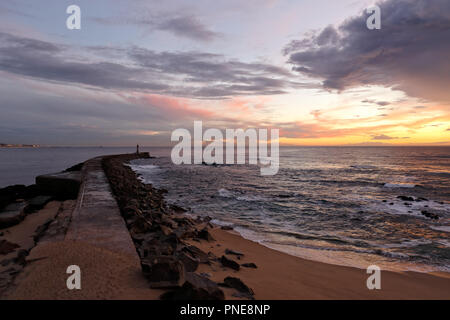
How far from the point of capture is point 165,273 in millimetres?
3244

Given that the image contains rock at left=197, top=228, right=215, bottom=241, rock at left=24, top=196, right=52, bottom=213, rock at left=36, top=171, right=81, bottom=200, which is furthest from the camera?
rock at left=36, top=171, right=81, bottom=200

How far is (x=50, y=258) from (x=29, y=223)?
197 inches

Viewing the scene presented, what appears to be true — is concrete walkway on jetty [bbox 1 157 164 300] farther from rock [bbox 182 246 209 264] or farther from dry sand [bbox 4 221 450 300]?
rock [bbox 182 246 209 264]

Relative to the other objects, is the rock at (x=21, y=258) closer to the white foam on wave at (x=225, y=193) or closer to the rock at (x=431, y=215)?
the white foam on wave at (x=225, y=193)

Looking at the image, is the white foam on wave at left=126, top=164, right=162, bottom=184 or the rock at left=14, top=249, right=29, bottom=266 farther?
the white foam on wave at left=126, top=164, right=162, bottom=184

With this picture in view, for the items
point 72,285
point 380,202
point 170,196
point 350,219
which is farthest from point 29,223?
point 380,202

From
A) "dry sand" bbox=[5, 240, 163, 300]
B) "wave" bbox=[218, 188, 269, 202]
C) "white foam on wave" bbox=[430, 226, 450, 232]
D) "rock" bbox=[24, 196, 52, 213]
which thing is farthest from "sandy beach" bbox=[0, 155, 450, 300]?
"wave" bbox=[218, 188, 269, 202]

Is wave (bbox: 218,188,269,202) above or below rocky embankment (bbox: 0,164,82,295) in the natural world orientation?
below

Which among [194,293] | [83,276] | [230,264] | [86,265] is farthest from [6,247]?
[194,293]

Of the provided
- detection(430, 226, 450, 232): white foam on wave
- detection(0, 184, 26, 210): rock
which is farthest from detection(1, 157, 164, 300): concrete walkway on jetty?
detection(430, 226, 450, 232): white foam on wave

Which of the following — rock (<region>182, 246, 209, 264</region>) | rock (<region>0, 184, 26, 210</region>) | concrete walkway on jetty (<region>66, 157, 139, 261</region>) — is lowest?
rock (<region>182, 246, 209, 264</region>)

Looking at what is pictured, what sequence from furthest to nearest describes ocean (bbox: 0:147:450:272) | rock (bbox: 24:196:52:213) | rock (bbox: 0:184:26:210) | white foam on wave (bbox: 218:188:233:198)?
white foam on wave (bbox: 218:188:233:198), rock (bbox: 0:184:26:210), rock (bbox: 24:196:52:213), ocean (bbox: 0:147:450:272)

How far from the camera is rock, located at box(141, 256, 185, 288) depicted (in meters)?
3.15

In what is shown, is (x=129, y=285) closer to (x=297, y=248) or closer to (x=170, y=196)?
(x=297, y=248)
